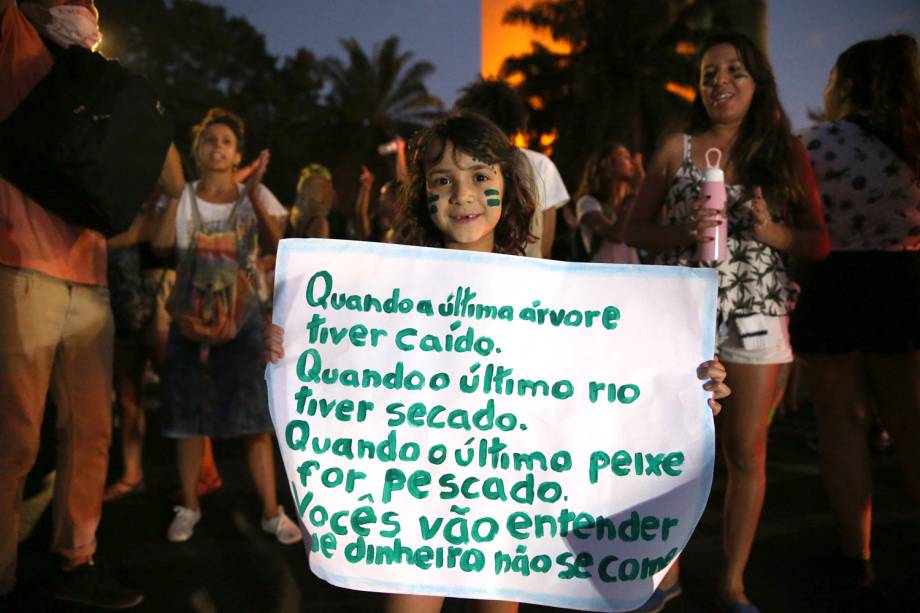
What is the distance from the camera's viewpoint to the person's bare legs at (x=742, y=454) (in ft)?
8.24

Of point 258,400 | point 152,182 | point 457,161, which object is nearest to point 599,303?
point 457,161

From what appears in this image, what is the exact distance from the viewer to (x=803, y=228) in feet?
8.60

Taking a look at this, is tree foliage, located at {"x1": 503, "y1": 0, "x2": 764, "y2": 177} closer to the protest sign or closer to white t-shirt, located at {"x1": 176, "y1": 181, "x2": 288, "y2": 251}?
white t-shirt, located at {"x1": 176, "y1": 181, "x2": 288, "y2": 251}

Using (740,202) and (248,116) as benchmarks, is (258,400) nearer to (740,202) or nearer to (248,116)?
(740,202)

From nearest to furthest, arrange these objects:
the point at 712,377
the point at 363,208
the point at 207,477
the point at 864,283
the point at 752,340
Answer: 1. the point at 712,377
2. the point at 752,340
3. the point at 864,283
4. the point at 207,477
5. the point at 363,208

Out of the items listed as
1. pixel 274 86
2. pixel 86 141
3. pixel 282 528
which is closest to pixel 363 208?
pixel 282 528

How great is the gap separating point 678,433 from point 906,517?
104 inches

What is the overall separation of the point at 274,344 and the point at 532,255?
126 cm

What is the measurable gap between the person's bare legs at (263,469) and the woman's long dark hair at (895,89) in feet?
9.31

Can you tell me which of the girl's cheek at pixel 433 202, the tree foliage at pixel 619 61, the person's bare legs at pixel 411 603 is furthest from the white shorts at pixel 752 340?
the tree foliage at pixel 619 61

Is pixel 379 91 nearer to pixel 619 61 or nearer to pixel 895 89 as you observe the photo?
pixel 619 61

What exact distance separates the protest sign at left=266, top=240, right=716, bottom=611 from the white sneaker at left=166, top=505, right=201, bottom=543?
2.02 metres

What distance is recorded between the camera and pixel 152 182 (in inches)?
102

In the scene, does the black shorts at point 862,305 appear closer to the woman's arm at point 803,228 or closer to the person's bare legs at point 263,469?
the woman's arm at point 803,228
